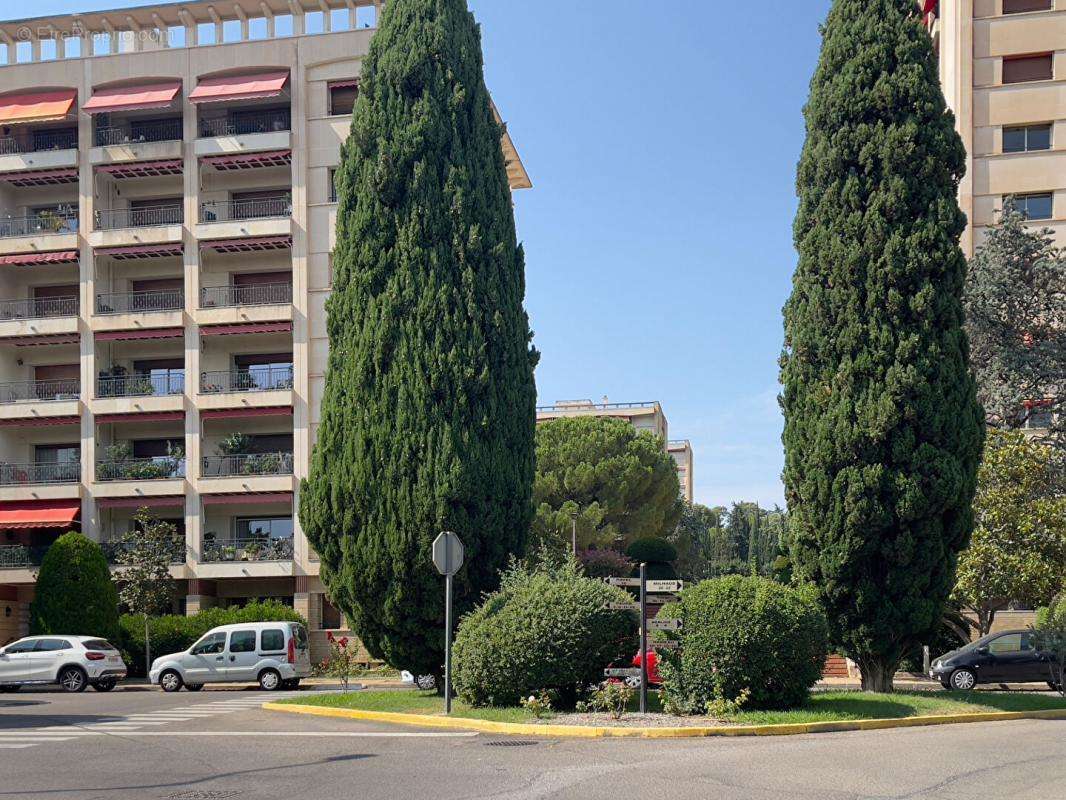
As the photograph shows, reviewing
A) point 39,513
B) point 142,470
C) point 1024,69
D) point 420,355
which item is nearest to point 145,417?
point 142,470

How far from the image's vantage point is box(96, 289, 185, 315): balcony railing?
42.7 metres

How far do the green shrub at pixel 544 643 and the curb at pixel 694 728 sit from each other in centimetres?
108

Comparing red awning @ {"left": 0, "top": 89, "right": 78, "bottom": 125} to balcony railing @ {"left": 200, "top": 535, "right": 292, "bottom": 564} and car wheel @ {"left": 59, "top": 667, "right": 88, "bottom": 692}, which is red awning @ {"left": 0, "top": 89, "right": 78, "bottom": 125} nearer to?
balcony railing @ {"left": 200, "top": 535, "right": 292, "bottom": 564}

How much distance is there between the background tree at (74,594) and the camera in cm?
3697

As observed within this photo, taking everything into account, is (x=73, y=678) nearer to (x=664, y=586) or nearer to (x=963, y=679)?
(x=664, y=586)

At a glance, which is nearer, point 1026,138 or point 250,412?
point 1026,138

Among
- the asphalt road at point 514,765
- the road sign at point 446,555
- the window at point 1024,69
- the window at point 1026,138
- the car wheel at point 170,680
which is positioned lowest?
the car wheel at point 170,680

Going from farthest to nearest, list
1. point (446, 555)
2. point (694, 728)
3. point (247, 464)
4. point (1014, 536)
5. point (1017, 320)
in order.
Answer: point (247, 464)
point (1017, 320)
point (1014, 536)
point (446, 555)
point (694, 728)

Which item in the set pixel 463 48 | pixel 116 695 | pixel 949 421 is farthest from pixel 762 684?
pixel 116 695

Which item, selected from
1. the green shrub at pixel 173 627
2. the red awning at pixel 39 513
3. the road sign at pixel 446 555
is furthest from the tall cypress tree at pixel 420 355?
the red awning at pixel 39 513

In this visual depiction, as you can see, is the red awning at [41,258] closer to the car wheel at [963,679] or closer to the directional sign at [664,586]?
the directional sign at [664,586]

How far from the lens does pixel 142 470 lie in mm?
41750

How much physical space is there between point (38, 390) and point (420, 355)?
29.8m

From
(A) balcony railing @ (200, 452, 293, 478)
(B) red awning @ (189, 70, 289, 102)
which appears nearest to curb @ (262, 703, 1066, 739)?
(A) balcony railing @ (200, 452, 293, 478)
